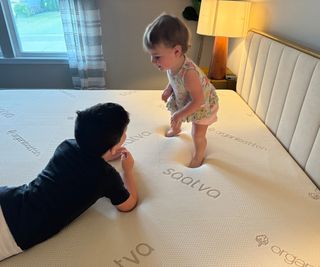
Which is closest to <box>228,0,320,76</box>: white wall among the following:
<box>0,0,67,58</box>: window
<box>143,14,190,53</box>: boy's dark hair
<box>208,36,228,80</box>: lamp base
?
<box>208,36,228,80</box>: lamp base

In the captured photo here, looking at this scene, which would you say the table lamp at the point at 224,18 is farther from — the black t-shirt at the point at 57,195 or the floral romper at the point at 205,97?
the black t-shirt at the point at 57,195

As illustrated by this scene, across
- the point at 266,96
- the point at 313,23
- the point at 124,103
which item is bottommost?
the point at 124,103

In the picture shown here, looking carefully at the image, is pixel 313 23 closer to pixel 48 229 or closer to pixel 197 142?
pixel 197 142

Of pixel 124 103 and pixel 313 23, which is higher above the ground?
pixel 313 23

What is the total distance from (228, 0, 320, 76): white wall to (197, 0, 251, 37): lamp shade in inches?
4.0

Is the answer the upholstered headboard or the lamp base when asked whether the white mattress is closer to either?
the upholstered headboard

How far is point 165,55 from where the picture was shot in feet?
3.80

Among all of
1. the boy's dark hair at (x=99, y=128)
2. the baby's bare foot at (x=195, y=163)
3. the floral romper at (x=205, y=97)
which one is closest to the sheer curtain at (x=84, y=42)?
the floral romper at (x=205, y=97)

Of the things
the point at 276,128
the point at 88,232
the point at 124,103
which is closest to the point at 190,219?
the point at 88,232

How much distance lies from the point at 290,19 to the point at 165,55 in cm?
79

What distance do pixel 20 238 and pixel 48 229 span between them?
0.25 ft

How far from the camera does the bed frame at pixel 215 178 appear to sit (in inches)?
31.0

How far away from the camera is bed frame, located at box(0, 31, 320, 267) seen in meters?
0.79

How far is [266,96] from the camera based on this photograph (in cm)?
154
